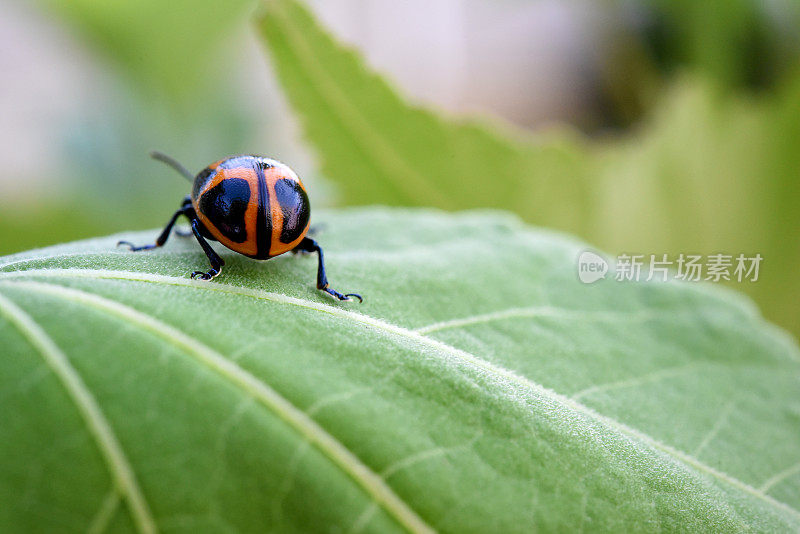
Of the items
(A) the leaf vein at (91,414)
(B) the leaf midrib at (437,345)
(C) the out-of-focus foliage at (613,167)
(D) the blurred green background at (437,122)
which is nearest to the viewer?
(A) the leaf vein at (91,414)

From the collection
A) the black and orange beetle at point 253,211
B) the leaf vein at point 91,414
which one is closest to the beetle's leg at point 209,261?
the black and orange beetle at point 253,211

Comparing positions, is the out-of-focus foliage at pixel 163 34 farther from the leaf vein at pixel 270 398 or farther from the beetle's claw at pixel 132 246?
the leaf vein at pixel 270 398

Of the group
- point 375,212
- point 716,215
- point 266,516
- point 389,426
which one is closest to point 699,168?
point 716,215

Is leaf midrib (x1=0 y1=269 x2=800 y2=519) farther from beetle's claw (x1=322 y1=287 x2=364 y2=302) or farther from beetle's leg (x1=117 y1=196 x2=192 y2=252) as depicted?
beetle's leg (x1=117 y1=196 x2=192 y2=252)

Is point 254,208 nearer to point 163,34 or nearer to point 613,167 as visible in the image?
point 613,167

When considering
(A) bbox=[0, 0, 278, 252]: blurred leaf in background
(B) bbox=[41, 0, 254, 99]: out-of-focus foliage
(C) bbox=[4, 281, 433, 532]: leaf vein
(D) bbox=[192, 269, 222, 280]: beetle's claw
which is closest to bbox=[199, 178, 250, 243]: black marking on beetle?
(D) bbox=[192, 269, 222, 280]: beetle's claw

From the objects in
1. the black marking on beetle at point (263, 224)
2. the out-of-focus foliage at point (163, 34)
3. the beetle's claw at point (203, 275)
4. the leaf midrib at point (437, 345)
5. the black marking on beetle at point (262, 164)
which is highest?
the out-of-focus foliage at point (163, 34)

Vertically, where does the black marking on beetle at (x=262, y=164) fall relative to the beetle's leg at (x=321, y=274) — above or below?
above
